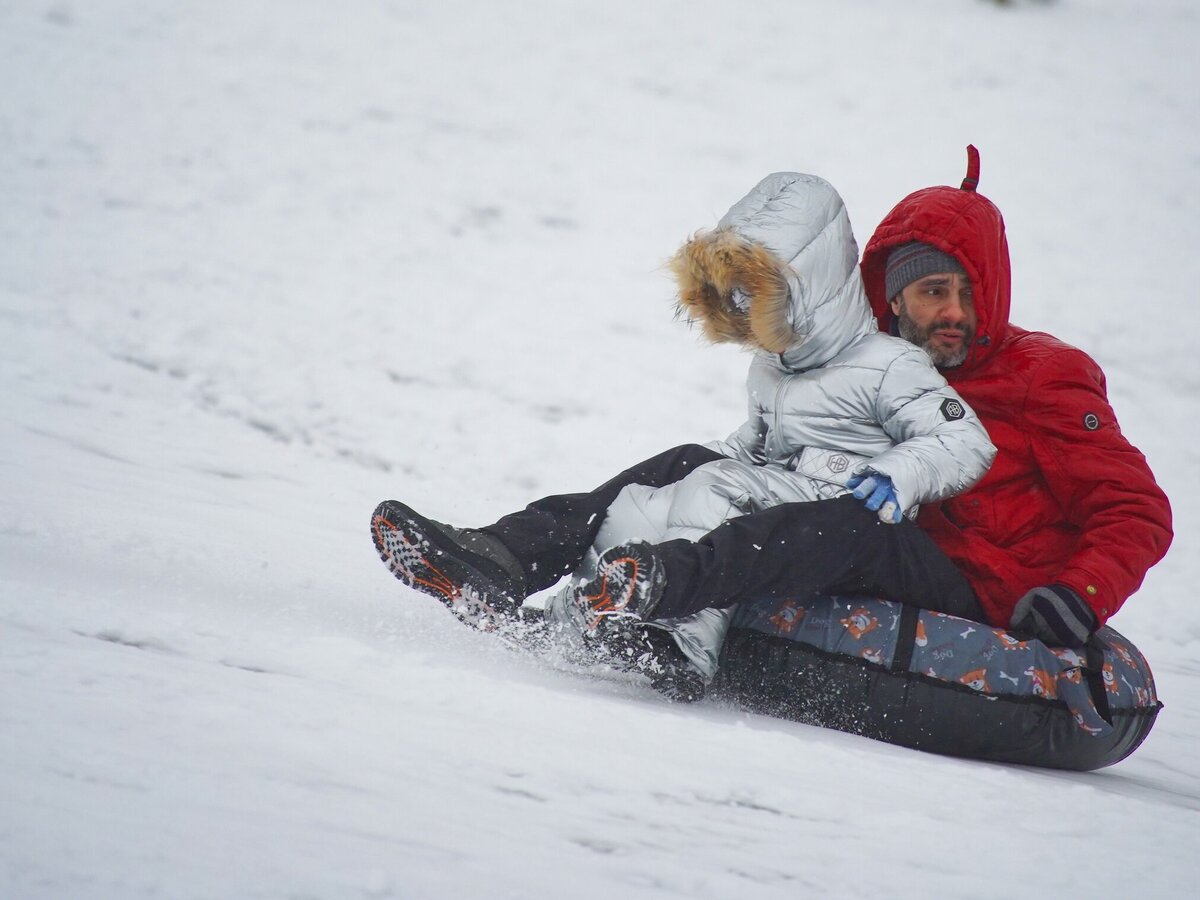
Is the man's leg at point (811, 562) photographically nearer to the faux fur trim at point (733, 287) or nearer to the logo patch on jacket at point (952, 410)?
the logo patch on jacket at point (952, 410)

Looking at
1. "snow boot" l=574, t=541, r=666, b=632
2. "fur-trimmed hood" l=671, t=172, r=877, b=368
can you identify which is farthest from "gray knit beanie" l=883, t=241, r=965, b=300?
"snow boot" l=574, t=541, r=666, b=632

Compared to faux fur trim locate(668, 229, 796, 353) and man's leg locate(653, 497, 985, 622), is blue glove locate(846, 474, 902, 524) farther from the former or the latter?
faux fur trim locate(668, 229, 796, 353)

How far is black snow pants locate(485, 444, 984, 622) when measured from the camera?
2090 millimetres

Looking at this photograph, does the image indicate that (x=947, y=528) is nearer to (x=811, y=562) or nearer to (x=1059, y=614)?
(x=1059, y=614)

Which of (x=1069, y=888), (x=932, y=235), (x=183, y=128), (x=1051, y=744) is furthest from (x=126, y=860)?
(x=183, y=128)

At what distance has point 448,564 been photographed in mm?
2234

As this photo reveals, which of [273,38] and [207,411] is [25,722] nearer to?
[207,411]

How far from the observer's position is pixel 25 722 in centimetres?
144

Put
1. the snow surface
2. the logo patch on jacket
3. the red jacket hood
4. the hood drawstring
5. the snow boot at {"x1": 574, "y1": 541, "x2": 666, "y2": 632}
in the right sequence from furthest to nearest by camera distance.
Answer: the hood drawstring → the red jacket hood → the logo patch on jacket → the snow boot at {"x1": 574, "y1": 541, "x2": 666, "y2": 632} → the snow surface

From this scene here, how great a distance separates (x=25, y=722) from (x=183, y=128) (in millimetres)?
7218

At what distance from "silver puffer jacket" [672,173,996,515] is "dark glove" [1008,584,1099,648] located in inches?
10.7

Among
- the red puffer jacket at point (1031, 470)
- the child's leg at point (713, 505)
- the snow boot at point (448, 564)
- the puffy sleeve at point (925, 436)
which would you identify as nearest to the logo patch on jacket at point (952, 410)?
the puffy sleeve at point (925, 436)

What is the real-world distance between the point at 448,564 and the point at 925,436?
105cm

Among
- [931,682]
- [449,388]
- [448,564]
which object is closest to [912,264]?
[931,682]
